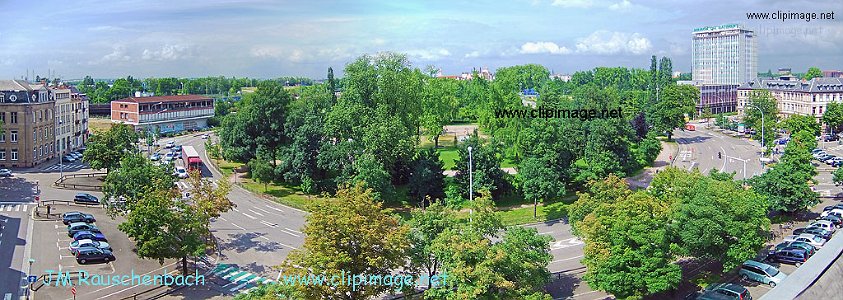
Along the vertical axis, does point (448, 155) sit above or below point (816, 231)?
above

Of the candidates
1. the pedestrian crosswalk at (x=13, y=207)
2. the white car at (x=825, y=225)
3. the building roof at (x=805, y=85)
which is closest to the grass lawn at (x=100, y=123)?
the pedestrian crosswalk at (x=13, y=207)

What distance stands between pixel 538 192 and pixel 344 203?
1526cm

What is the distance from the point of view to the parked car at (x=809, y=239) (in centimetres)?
2590

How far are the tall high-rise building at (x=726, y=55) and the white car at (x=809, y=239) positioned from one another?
84.9m

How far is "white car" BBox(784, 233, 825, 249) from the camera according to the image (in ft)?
84.9

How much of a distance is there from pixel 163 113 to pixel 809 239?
64467 millimetres

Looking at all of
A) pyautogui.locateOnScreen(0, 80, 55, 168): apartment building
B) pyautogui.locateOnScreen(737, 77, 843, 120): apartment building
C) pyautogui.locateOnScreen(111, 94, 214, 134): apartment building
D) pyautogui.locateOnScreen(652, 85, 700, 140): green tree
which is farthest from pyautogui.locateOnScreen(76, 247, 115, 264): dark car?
pyautogui.locateOnScreen(737, 77, 843, 120): apartment building

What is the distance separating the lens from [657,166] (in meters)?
46.5

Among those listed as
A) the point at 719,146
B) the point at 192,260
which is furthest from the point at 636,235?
the point at 719,146

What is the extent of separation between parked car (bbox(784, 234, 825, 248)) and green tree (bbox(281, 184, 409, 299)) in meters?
17.5

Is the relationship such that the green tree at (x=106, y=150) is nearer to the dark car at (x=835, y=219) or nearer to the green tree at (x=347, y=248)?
the green tree at (x=347, y=248)

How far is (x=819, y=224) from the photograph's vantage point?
28141mm

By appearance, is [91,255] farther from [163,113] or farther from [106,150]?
[163,113]

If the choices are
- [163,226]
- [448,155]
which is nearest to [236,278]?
[163,226]
